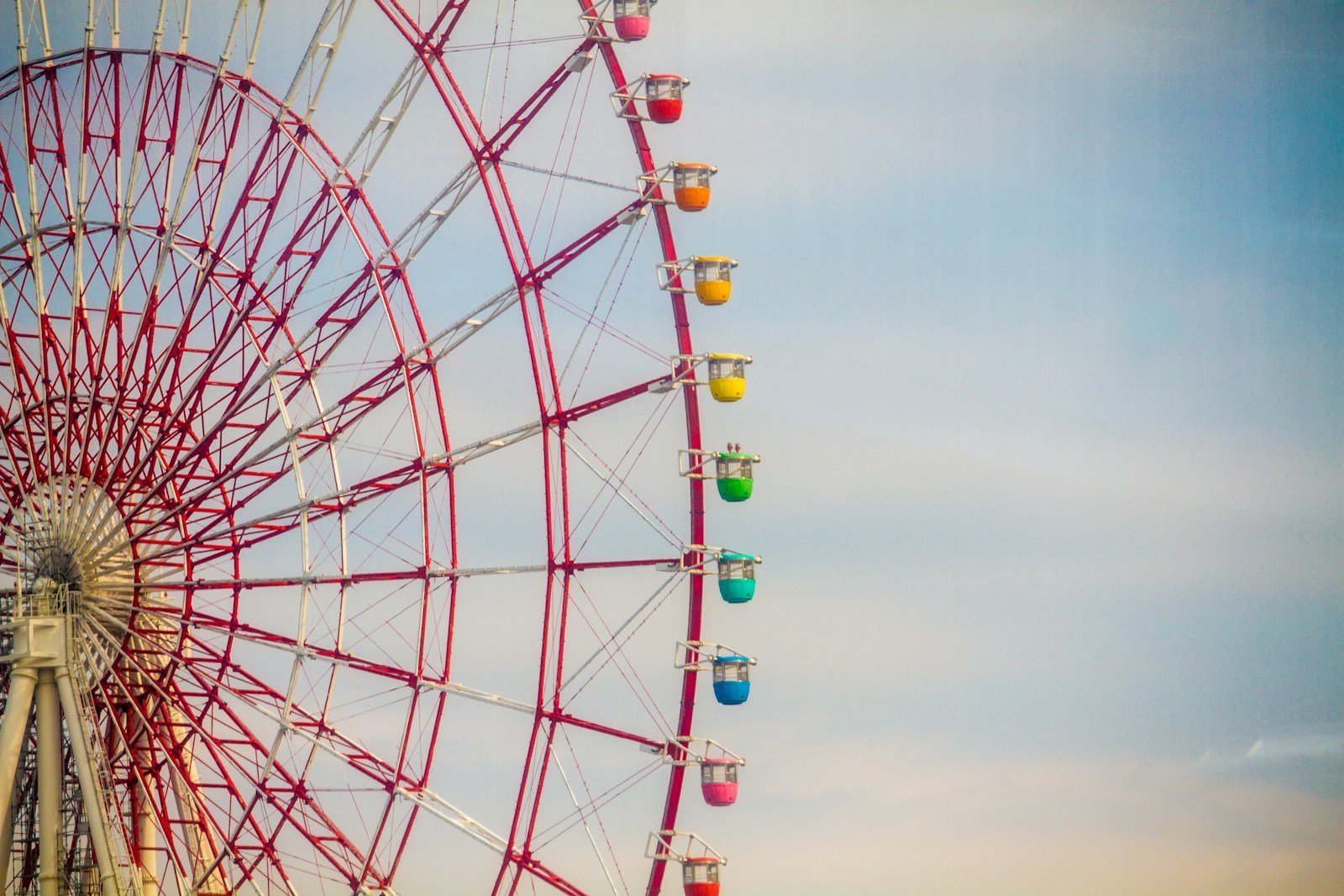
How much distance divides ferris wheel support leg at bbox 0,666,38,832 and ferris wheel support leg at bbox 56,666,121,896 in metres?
0.49

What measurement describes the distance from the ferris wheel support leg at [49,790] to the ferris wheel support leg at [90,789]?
9.5 inches

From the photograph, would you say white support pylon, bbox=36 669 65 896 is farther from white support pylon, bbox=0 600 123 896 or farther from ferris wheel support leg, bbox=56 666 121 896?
ferris wheel support leg, bbox=56 666 121 896

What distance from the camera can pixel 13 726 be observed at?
1304 inches

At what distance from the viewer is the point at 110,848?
32.9m

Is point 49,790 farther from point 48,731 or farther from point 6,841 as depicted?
point 6,841

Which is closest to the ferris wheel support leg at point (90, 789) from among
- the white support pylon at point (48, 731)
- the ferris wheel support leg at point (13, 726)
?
the white support pylon at point (48, 731)

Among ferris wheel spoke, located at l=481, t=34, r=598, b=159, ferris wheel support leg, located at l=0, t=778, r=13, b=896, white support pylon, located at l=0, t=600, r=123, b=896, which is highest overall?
ferris wheel spoke, located at l=481, t=34, r=598, b=159

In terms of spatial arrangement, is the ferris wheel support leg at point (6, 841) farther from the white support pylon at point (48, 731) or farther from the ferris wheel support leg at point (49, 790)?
the ferris wheel support leg at point (49, 790)

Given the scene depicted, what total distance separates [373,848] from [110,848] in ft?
15.8

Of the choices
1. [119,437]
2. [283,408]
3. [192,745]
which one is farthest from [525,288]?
[192,745]

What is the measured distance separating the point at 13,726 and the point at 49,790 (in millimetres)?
1163

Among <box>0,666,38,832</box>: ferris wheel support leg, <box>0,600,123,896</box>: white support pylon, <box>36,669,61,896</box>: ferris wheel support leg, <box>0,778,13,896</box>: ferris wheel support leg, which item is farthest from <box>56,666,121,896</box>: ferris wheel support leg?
<box>0,778,13,896</box>: ferris wheel support leg

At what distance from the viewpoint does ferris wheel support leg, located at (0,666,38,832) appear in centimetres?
3294

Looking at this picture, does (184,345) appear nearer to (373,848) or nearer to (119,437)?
(119,437)
